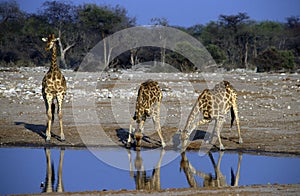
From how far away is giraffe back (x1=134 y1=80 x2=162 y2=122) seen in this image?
1365 centimetres

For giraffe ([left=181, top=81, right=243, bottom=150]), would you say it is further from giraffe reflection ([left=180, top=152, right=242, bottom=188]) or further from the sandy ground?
giraffe reflection ([left=180, top=152, right=242, bottom=188])

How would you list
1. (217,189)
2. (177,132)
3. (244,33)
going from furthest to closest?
(244,33), (177,132), (217,189)

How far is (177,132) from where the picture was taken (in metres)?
15.2

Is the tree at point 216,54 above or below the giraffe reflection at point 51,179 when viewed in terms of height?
above

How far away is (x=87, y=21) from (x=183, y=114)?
1119 inches

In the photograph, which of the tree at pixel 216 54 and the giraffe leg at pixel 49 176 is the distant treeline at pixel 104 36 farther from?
the giraffe leg at pixel 49 176

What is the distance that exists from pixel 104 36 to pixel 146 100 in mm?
31377

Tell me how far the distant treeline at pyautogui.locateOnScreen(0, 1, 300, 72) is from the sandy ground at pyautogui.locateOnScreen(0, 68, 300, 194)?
10630mm

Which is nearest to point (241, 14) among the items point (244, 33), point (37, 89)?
point (244, 33)

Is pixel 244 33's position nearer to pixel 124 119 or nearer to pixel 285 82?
pixel 285 82

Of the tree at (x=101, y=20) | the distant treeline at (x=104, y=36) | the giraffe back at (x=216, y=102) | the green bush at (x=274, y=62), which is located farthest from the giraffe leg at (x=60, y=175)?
the tree at (x=101, y=20)

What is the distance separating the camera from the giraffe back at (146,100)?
13648 millimetres

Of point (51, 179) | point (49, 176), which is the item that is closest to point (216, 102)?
point (49, 176)

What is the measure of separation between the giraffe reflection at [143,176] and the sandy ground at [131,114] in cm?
93
